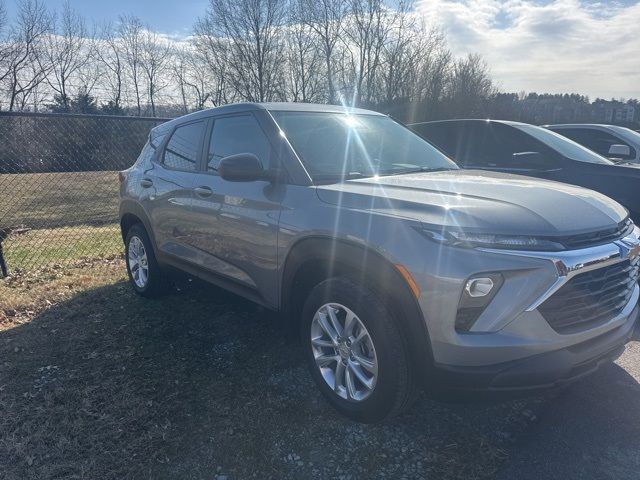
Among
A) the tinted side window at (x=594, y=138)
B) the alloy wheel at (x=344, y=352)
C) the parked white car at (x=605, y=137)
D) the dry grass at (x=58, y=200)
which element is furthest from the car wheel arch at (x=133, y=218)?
the dry grass at (x=58, y=200)

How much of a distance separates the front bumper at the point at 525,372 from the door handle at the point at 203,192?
225 cm

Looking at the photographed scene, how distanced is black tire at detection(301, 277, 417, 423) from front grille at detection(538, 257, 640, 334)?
71 centimetres

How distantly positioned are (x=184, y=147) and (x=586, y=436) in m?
3.79

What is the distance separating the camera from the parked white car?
7312 millimetres

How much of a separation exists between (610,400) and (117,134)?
15384 millimetres

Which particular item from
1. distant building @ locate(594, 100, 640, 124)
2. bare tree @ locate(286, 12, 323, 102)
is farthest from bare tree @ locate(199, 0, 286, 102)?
distant building @ locate(594, 100, 640, 124)

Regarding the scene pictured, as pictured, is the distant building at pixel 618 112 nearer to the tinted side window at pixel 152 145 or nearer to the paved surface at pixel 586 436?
the tinted side window at pixel 152 145

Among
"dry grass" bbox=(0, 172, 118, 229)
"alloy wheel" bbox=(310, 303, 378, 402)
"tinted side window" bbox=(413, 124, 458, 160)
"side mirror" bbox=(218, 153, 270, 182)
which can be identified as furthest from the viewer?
"dry grass" bbox=(0, 172, 118, 229)

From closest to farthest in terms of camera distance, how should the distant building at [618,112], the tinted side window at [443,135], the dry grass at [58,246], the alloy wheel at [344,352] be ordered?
the alloy wheel at [344,352], the tinted side window at [443,135], the dry grass at [58,246], the distant building at [618,112]

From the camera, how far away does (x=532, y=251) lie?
219 centimetres

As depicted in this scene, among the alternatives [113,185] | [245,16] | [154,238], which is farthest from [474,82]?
[154,238]

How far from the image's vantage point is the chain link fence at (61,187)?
7.71 meters

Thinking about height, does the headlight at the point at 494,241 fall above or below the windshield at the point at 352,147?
below

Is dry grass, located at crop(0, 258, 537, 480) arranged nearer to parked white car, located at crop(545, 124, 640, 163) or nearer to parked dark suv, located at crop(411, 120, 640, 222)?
parked dark suv, located at crop(411, 120, 640, 222)
